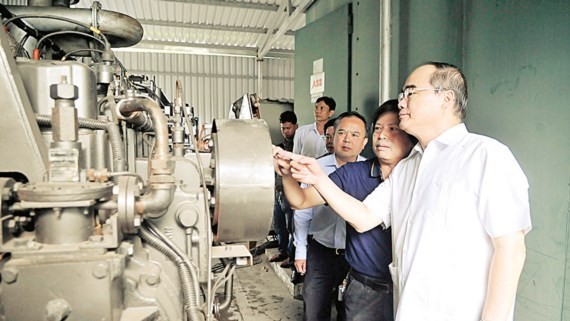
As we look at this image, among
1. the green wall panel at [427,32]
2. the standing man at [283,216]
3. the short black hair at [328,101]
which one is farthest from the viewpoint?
the standing man at [283,216]

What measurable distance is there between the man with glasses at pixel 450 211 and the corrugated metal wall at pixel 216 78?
6.29m

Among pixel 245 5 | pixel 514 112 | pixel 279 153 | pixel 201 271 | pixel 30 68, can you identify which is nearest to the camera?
pixel 30 68

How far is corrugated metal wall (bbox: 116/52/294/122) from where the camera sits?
23.5ft

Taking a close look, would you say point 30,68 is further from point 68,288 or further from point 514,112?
point 514,112

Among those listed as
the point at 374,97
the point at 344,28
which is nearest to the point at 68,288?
the point at 374,97

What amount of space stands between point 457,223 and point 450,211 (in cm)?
3

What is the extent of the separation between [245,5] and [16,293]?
4.15 m

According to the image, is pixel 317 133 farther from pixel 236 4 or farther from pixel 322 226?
pixel 236 4

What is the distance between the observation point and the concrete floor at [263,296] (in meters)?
2.24

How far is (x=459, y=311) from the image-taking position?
90cm

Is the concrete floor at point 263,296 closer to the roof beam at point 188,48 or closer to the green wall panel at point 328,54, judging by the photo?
the green wall panel at point 328,54

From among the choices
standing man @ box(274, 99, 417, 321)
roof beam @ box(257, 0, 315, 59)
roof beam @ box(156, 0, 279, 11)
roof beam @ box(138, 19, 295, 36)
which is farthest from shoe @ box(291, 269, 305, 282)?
roof beam @ box(138, 19, 295, 36)

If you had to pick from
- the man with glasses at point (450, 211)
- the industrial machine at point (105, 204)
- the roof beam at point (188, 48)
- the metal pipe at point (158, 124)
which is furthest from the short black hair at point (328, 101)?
the roof beam at point (188, 48)

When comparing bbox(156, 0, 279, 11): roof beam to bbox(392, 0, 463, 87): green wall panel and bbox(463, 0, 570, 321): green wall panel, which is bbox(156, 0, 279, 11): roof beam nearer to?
bbox(392, 0, 463, 87): green wall panel
